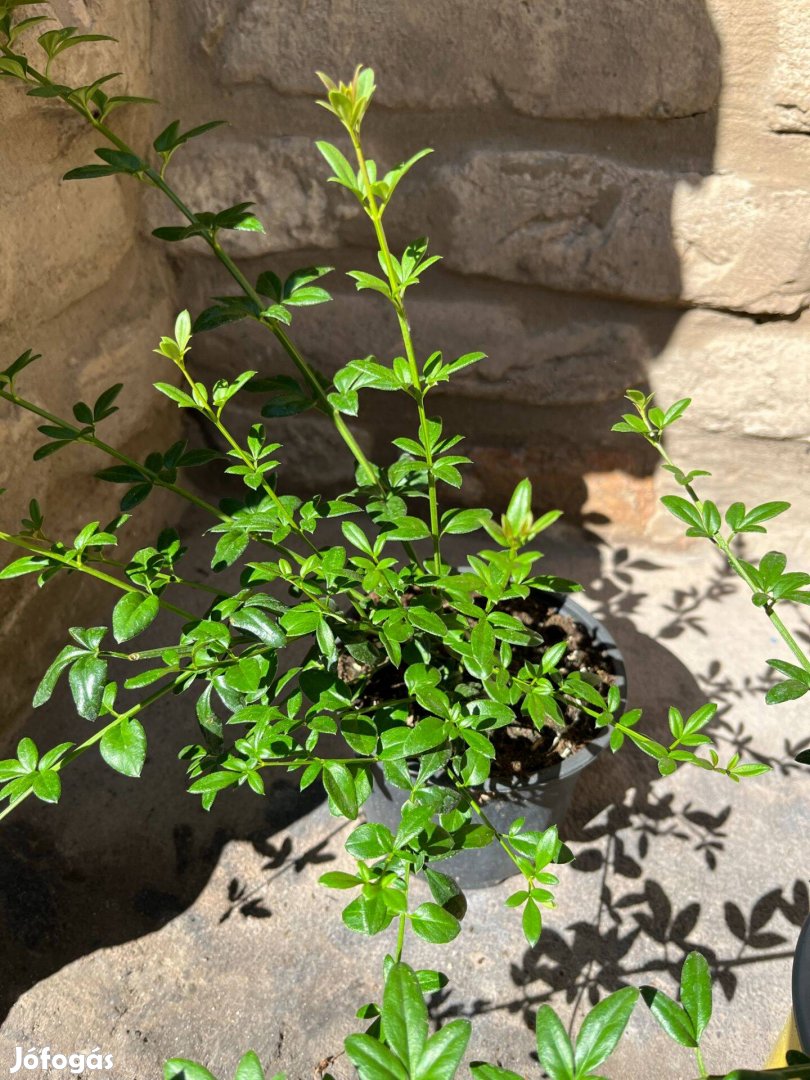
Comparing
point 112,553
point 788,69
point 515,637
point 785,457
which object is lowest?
point 112,553

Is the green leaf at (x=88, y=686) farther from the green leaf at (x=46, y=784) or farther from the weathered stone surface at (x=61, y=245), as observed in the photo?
the weathered stone surface at (x=61, y=245)

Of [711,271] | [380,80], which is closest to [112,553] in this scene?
[380,80]

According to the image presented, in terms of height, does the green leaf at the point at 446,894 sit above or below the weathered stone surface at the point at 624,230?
below

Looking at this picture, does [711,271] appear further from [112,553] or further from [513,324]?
[112,553]

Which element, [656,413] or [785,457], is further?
[785,457]

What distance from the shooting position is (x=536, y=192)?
148 centimetres

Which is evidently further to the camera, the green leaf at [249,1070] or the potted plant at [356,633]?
the potted plant at [356,633]

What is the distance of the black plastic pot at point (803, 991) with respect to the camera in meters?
0.77

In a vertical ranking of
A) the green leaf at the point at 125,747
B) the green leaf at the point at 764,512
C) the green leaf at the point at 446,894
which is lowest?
the green leaf at the point at 446,894

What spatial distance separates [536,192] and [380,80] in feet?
0.96

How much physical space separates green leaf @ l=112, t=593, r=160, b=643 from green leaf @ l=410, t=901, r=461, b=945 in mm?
383

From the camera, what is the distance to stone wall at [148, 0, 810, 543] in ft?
4.46

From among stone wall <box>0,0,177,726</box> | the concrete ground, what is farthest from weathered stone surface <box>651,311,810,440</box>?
stone wall <box>0,0,177,726</box>

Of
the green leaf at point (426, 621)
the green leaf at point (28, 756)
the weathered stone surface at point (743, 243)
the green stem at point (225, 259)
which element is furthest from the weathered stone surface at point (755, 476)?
the green leaf at point (28, 756)
